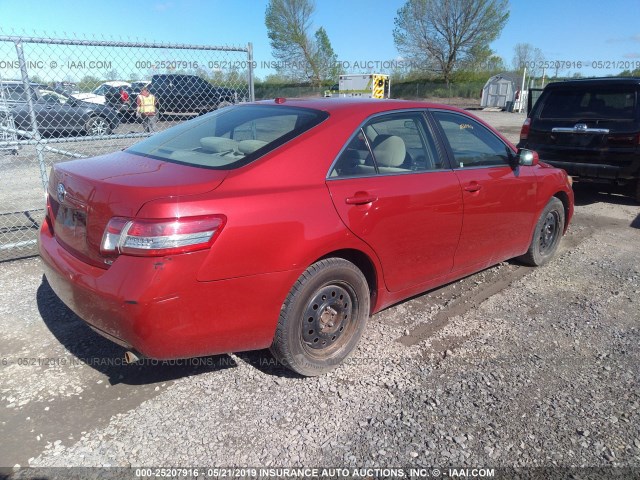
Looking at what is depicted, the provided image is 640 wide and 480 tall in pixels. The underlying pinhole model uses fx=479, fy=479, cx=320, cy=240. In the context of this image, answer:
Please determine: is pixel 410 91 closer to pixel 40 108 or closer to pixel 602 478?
pixel 40 108

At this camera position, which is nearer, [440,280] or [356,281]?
[356,281]

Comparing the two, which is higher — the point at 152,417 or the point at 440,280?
the point at 440,280

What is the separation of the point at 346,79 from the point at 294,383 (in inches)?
1228

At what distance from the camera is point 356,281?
3.04 m

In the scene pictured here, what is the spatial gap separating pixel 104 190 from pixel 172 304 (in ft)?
2.32

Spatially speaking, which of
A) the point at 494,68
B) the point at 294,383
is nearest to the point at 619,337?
the point at 294,383

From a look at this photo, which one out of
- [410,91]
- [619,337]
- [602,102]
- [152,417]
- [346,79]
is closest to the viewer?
[152,417]

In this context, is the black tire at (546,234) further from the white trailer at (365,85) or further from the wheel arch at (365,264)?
the white trailer at (365,85)

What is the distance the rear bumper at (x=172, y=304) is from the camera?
7.41ft

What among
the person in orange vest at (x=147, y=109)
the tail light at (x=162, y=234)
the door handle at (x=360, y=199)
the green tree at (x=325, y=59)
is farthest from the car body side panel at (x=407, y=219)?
the green tree at (x=325, y=59)

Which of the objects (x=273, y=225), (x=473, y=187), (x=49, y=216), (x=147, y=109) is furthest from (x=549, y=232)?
(x=147, y=109)

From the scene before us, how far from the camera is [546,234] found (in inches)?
194

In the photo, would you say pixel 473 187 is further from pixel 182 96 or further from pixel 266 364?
pixel 182 96

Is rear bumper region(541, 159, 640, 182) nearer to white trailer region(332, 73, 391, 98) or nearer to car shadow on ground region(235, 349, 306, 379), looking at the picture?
car shadow on ground region(235, 349, 306, 379)
